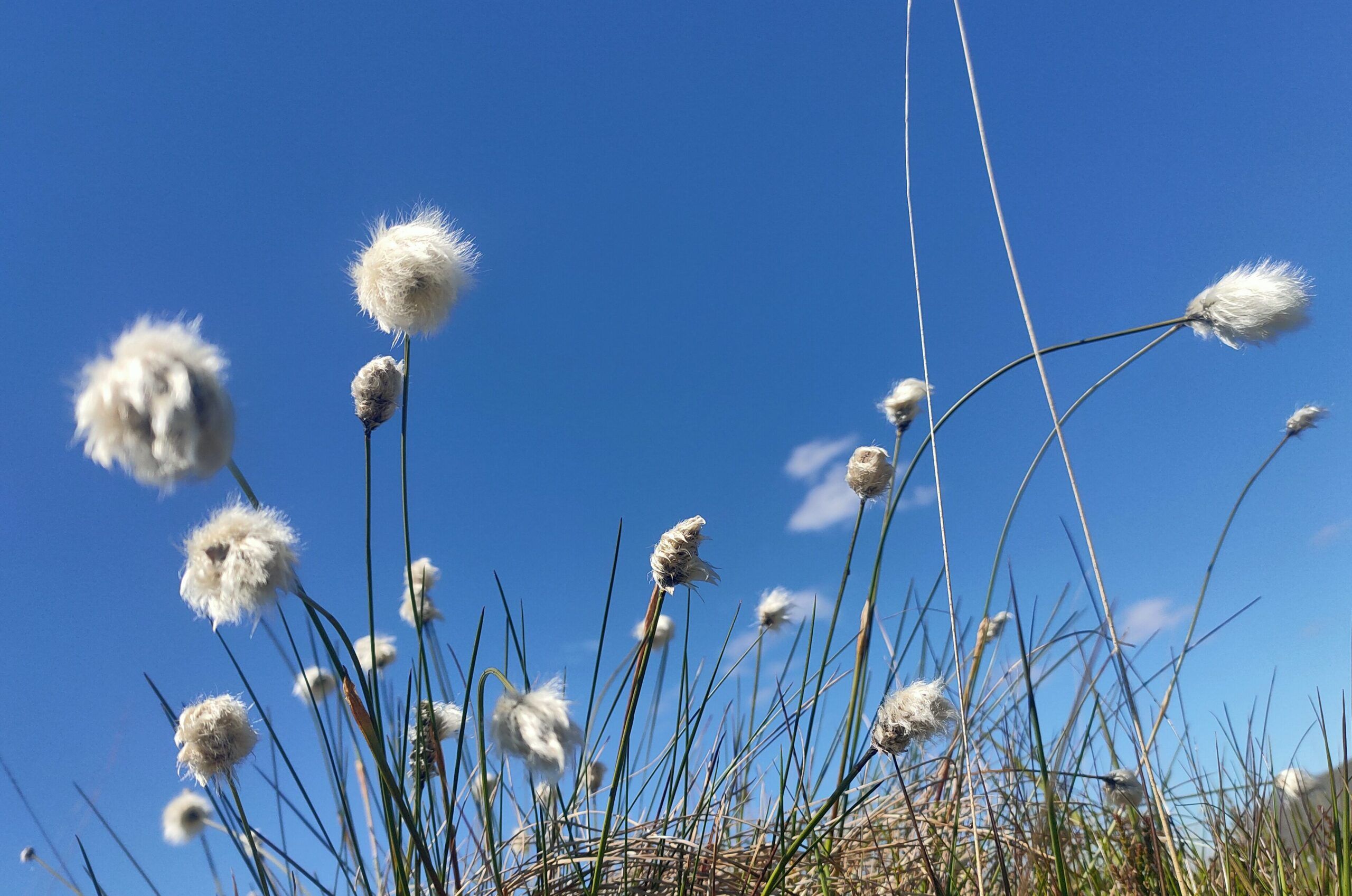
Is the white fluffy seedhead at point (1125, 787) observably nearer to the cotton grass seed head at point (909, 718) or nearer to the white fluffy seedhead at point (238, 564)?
the cotton grass seed head at point (909, 718)

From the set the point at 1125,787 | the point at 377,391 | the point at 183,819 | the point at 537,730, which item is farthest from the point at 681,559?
the point at 183,819

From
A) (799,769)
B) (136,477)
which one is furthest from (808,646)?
(136,477)

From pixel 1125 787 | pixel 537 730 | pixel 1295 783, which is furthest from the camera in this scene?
pixel 1295 783

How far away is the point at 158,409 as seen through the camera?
979 mm

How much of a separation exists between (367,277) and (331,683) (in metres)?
1.71

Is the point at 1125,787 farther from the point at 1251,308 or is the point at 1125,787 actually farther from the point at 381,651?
the point at 381,651

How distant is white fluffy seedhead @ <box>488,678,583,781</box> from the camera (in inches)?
44.6

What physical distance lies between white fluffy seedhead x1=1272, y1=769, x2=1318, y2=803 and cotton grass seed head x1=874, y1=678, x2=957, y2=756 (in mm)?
1785

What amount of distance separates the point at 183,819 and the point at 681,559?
9.26 feet

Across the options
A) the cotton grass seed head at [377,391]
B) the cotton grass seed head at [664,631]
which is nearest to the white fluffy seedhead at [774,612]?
the cotton grass seed head at [664,631]

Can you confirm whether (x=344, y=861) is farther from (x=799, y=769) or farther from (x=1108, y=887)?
(x=1108, y=887)

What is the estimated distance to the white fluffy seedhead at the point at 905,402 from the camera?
2.56 m

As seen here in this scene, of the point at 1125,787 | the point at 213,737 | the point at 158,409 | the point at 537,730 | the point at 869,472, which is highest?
the point at 869,472

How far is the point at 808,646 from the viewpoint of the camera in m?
2.33
